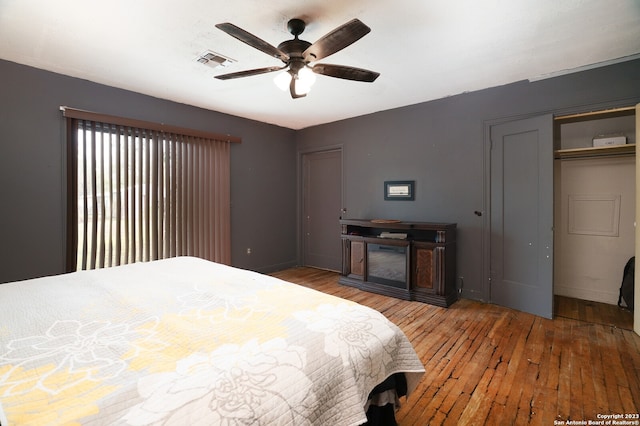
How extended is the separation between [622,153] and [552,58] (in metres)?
1.43

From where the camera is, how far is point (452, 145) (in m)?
3.78

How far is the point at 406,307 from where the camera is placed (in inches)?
134

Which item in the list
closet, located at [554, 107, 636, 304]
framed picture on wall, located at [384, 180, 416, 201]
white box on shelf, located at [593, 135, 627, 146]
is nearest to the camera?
white box on shelf, located at [593, 135, 627, 146]

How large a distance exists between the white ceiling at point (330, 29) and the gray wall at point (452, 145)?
0.22 metres

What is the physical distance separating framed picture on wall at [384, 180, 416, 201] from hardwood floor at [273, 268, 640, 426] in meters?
1.58

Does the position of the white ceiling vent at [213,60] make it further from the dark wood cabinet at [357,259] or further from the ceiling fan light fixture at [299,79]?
the dark wood cabinet at [357,259]

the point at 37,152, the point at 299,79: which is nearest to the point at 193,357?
the point at 299,79

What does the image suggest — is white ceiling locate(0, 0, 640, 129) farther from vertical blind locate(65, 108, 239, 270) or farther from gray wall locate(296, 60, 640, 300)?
vertical blind locate(65, 108, 239, 270)

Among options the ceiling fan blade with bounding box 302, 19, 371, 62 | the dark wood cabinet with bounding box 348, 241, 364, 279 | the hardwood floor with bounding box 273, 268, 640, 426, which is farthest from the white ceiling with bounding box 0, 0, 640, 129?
the hardwood floor with bounding box 273, 268, 640, 426

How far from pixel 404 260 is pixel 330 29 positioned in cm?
270

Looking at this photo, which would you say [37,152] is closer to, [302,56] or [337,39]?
[302,56]

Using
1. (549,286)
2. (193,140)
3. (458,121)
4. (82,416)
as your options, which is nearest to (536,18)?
(458,121)

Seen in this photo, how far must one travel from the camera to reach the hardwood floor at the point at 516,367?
1722 millimetres

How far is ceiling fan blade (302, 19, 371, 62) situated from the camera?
5.41 ft
